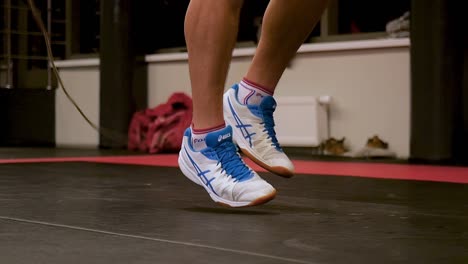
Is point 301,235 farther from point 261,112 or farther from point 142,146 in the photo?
point 142,146

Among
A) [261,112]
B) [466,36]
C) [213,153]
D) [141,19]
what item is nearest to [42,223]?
[213,153]

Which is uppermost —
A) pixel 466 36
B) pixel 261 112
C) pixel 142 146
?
pixel 466 36

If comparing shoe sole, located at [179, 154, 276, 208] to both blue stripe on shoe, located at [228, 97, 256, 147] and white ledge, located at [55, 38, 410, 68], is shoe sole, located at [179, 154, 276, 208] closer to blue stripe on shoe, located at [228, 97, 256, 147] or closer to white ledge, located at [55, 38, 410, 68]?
blue stripe on shoe, located at [228, 97, 256, 147]

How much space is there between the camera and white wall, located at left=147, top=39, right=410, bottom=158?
412 cm

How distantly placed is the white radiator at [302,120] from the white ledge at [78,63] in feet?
5.26

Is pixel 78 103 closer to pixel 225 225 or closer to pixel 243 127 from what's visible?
pixel 243 127

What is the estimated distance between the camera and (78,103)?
18.8 ft

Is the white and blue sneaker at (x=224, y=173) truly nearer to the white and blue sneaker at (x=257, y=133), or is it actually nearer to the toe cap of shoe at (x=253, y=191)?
the toe cap of shoe at (x=253, y=191)

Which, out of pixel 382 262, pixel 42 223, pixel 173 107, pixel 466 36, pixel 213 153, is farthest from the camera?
pixel 173 107

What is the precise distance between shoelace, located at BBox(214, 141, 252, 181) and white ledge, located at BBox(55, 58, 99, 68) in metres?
4.22

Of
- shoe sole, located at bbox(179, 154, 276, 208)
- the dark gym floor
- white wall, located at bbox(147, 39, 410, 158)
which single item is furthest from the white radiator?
shoe sole, located at bbox(179, 154, 276, 208)

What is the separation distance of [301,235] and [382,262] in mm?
226

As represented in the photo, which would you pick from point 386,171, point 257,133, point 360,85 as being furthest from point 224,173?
point 360,85

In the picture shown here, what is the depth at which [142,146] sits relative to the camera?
480 cm
